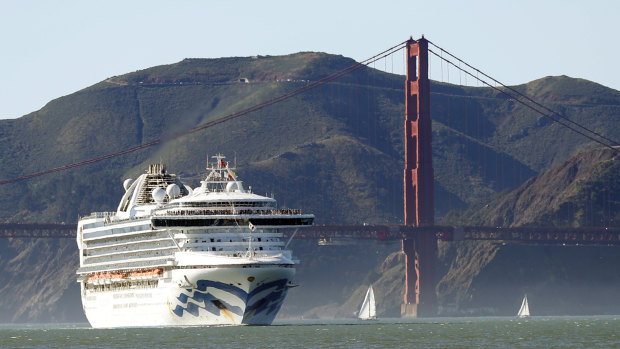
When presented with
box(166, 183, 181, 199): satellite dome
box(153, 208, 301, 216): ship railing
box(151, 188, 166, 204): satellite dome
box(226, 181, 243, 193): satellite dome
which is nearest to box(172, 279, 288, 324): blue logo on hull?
box(153, 208, 301, 216): ship railing

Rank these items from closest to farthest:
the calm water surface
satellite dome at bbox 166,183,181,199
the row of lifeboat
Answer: the calm water surface
the row of lifeboat
satellite dome at bbox 166,183,181,199

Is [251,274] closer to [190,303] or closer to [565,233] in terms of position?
[190,303]

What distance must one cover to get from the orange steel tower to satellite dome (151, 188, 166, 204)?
7364 centimetres

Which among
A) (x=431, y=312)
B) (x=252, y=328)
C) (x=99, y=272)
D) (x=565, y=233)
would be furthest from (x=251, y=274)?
(x=565, y=233)

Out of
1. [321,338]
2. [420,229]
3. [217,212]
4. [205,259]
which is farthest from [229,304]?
[420,229]

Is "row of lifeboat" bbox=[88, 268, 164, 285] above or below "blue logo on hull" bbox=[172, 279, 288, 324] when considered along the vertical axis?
above

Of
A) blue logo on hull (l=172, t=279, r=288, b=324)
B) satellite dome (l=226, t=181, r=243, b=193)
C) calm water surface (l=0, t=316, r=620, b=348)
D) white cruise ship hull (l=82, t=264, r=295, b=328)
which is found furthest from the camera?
satellite dome (l=226, t=181, r=243, b=193)

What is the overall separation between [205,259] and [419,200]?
8343 cm

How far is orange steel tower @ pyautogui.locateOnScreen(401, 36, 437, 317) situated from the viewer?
599 feet

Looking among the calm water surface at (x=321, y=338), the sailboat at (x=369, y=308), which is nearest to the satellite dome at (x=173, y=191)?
the calm water surface at (x=321, y=338)

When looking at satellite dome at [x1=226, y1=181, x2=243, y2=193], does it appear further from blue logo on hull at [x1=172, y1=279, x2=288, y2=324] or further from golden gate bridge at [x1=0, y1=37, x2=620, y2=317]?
golden gate bridge at [x1=0, y1=37, x2=620, y2=317]

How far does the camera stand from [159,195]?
368 feet

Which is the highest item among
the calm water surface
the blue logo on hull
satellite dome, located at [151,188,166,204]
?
satellite dome, located at [151,188,166,204]

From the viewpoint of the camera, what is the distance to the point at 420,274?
184 m
